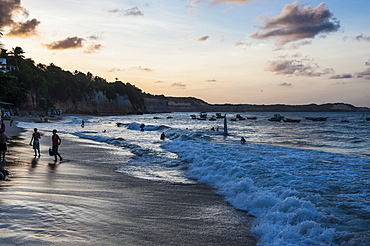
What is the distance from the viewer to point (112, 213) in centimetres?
740

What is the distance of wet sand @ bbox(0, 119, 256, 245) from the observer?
18.9ft

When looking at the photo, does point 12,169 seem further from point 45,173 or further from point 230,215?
point 230,215

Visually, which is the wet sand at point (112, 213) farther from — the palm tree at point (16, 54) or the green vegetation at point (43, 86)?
the palm tree at point (16, 54)

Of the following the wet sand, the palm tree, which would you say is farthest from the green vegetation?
the wet sand

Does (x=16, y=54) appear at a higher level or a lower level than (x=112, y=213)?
higher

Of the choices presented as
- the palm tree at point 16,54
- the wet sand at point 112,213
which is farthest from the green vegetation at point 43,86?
the wet sand at point 112,213

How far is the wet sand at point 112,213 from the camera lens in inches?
227

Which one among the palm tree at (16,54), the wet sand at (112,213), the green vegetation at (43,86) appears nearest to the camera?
the wet sand at (112,213)

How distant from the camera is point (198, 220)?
290 inches

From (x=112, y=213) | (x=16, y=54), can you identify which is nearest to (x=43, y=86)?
(x=16, y=54)

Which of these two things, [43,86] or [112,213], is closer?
[112,213]

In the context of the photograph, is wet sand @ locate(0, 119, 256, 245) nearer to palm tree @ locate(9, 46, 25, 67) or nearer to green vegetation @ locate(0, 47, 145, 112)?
green vegetation @ locate(0, 47, 145, 112)

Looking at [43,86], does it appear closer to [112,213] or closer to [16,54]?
[16,54]

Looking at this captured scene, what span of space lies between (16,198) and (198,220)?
461 centimetres
